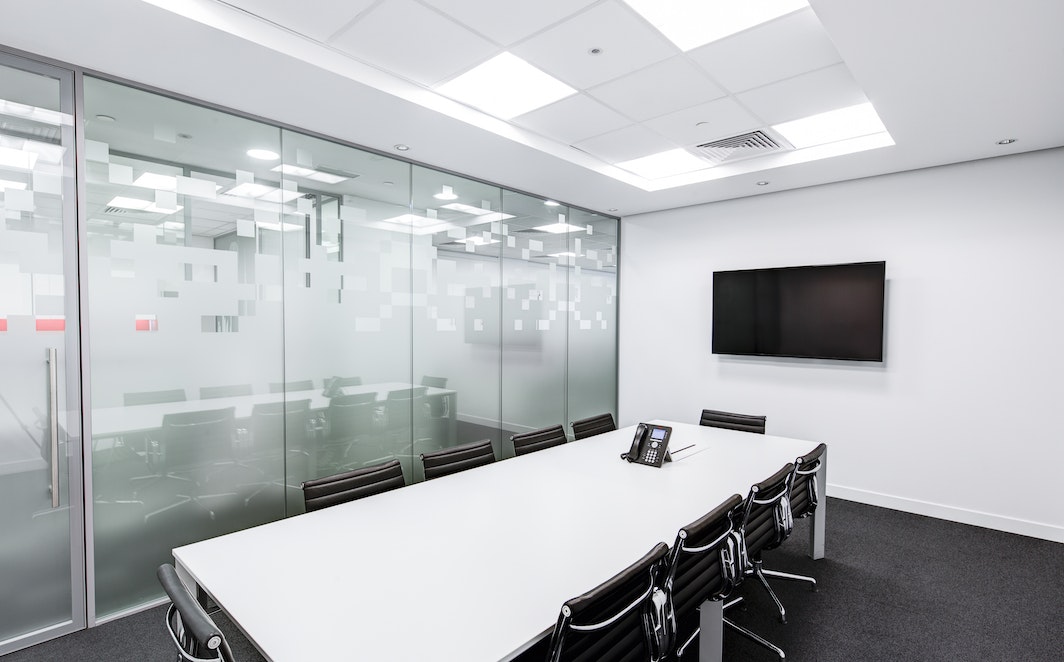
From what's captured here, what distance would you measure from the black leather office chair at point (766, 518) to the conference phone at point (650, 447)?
708mm

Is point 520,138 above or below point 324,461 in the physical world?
above

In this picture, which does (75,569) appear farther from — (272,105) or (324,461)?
(272,105)

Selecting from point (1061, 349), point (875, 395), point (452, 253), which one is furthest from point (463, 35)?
point (1061, 349)

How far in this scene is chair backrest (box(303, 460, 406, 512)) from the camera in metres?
2.62

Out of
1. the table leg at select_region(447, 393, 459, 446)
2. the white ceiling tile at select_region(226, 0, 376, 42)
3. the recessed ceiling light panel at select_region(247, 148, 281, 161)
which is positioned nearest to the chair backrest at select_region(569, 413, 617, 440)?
the table leg at select_region(447, 393, 459, 446)

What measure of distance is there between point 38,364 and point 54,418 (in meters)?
0.30

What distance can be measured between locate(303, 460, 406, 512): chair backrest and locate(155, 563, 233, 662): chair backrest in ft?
3.11

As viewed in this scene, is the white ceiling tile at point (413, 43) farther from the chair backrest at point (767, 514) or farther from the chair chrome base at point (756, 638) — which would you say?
the chair chrome base at point (756, 638)

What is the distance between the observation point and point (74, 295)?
9.34ft

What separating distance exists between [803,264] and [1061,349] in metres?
2.03

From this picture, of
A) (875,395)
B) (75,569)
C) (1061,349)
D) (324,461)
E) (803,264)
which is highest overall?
(803,264)

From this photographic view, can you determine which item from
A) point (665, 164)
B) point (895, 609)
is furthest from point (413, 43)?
point (895, 609)

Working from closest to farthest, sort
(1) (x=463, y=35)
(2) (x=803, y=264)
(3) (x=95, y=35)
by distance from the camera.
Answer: (3) (x=95, y=35), (1) (x=463, y=35), (2) (x=803, y=264)

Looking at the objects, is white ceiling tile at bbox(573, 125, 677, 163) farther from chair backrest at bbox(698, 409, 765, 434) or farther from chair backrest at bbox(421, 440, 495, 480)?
chair backrest at bbox(421, 440, 495, 480)
